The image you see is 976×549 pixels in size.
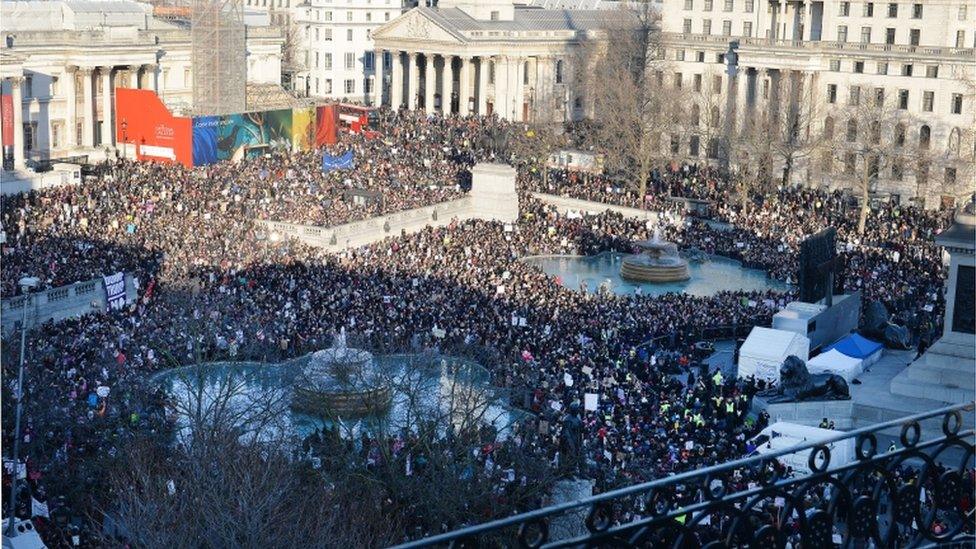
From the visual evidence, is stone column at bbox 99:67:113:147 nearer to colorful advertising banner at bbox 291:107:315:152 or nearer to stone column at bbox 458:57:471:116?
colorful advertising banner at bbox 291:107:315:152

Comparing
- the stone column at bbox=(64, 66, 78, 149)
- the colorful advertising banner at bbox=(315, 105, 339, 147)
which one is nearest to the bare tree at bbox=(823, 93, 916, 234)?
the colorful advertising banner at bbox=(315, 105, 339, 147)

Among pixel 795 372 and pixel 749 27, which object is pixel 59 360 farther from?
pixel 749 27

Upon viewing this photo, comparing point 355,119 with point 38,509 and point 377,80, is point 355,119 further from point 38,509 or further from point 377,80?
point 38,509

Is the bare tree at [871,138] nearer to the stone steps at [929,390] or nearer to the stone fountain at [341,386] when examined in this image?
the stone steps at [929,390]

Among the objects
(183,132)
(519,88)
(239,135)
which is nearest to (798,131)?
(239,135)

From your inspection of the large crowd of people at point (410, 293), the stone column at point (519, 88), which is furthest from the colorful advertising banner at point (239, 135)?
the stone column at point (519, 88)
